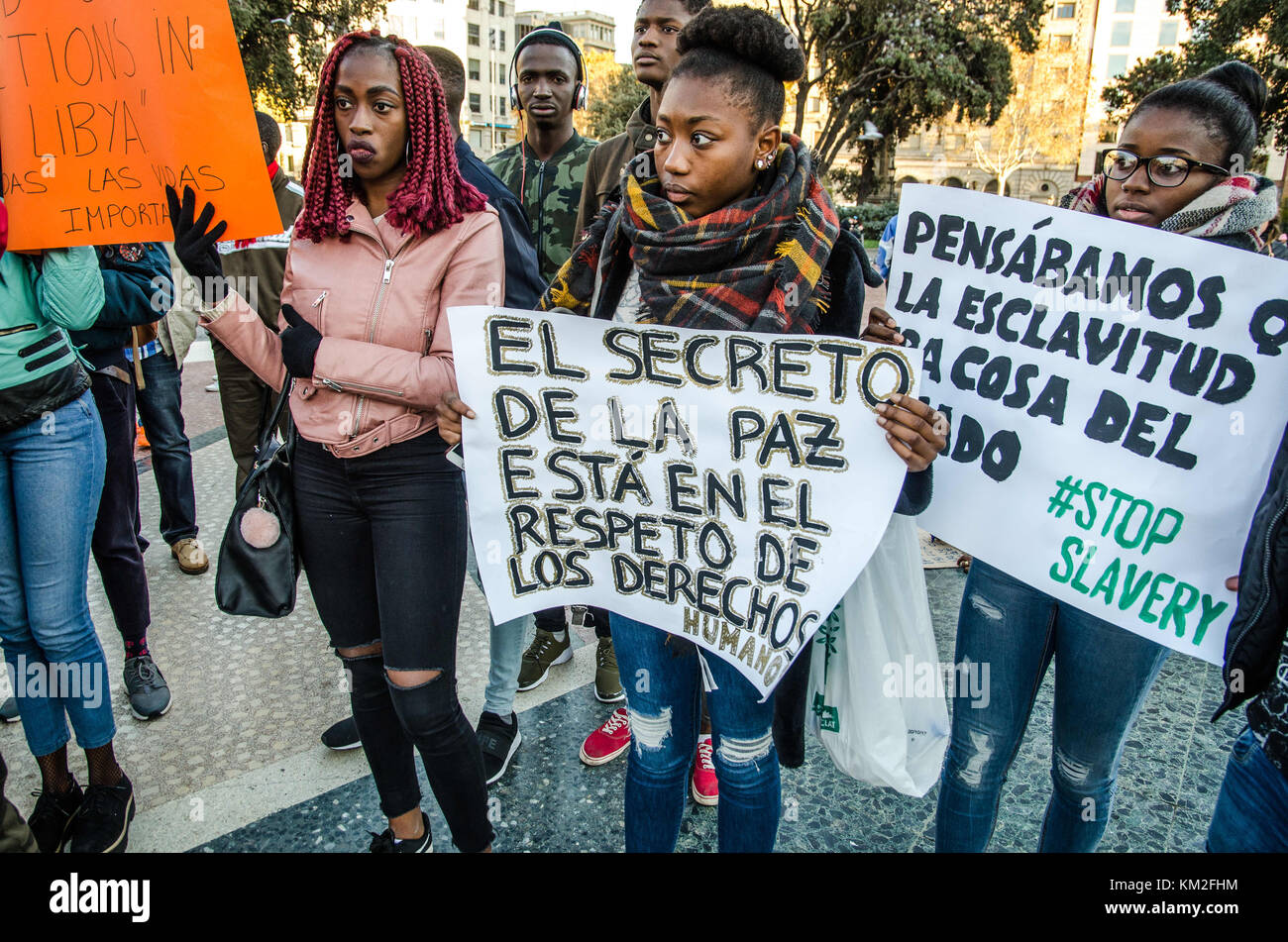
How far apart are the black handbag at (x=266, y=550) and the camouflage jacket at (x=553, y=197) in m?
1.30

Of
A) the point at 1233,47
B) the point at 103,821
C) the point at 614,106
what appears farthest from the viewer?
the point at 614,106

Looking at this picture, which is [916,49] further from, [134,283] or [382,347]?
[382,347]

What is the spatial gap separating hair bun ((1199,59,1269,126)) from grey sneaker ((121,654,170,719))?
3.63 meters

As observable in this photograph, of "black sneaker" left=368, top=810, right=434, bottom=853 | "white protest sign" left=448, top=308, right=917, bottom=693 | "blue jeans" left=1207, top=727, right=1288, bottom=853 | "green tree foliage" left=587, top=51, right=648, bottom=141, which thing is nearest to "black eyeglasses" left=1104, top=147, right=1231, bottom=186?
"white protest sign" left=448, top=308, right=917, bottom=693

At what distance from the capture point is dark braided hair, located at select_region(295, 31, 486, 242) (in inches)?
76.7

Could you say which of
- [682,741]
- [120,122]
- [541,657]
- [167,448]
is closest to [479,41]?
[167,448]

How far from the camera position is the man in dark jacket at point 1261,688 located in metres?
1.37

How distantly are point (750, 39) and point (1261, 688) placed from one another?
156cm

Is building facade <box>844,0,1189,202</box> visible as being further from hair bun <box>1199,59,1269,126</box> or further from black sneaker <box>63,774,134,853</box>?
black sneaker <box>63,774,134,853</box>

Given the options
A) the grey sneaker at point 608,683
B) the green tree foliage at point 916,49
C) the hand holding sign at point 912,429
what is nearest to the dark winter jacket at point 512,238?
the hand holding sign at point 912,429

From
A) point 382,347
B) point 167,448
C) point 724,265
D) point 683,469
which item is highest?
point 724,265

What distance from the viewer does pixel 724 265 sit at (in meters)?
1.70
